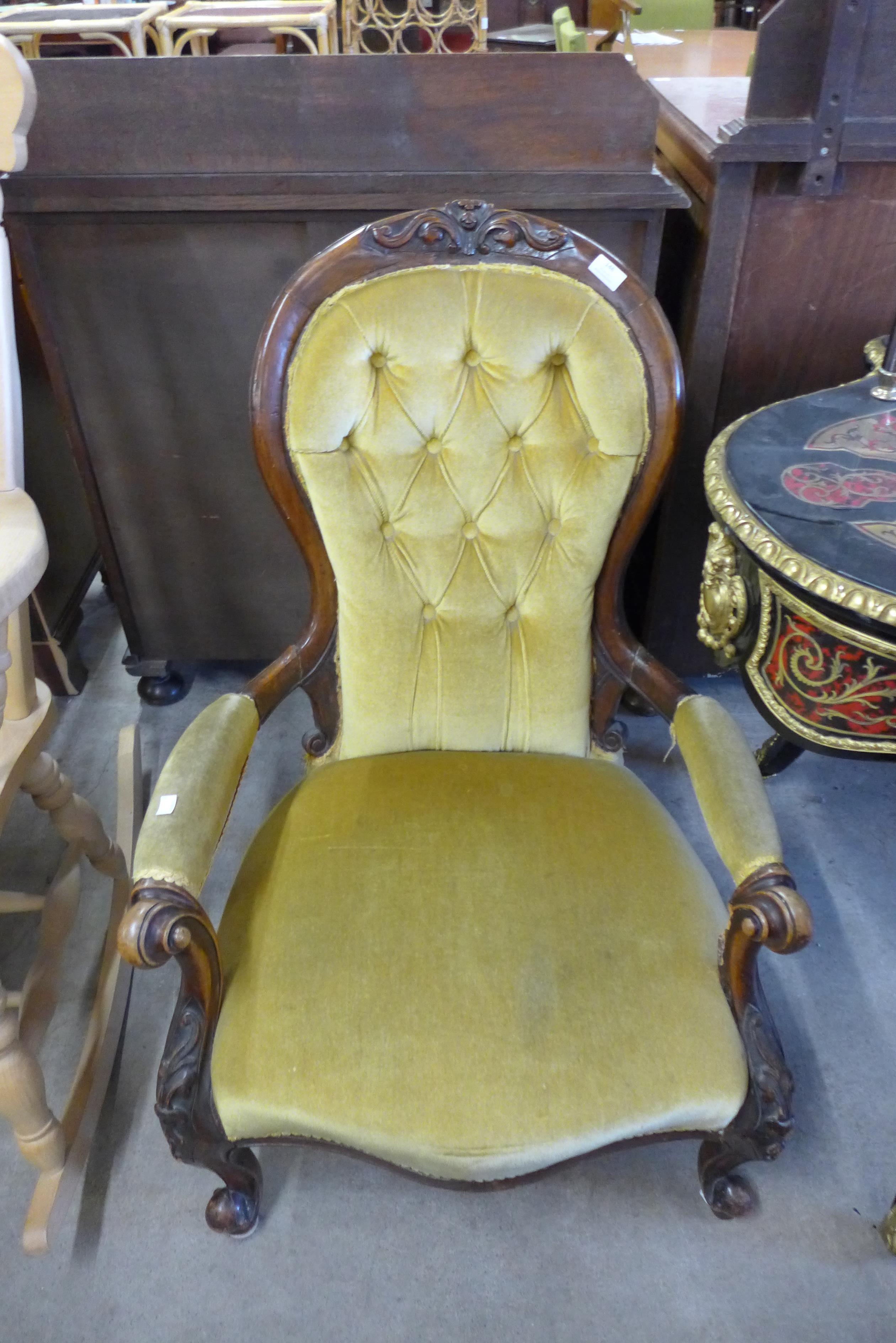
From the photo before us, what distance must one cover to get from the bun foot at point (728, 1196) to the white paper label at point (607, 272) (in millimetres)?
1000

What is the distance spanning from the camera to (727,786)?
0.84m

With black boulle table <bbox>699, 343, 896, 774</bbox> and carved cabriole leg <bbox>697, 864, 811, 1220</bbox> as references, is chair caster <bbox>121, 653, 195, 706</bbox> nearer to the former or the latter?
black boulle table <bbox>699, 343, 896, 774</bbox>

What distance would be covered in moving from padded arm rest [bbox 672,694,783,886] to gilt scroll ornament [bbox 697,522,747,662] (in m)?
0.08

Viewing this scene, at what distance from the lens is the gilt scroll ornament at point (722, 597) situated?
95 centimetres

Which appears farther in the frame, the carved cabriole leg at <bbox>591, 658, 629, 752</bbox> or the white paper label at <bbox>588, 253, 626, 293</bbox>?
the carved cabriole leg at <bbox>591, 658, 629, 752</bbox>

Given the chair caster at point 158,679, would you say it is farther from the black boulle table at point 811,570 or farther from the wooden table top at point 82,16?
the wooden table top at point 82,16

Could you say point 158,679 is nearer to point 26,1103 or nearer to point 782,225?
point 26,1103

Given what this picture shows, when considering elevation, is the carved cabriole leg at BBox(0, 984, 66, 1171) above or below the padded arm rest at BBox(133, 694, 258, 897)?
below

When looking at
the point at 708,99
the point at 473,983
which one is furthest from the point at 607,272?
the point at 708,99

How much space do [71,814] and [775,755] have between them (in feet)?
3.83

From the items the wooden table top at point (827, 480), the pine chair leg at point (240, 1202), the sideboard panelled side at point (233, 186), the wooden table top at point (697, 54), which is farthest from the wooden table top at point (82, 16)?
the pine chair leg at point (240, 1202)

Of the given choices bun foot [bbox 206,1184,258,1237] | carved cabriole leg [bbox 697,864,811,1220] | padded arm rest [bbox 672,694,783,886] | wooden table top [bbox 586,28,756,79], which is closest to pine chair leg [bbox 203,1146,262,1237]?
bun foot [bbox 206,1184,258,1237]

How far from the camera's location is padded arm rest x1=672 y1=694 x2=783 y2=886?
78 cm

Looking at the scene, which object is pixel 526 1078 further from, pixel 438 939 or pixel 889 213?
pixel 889 213
